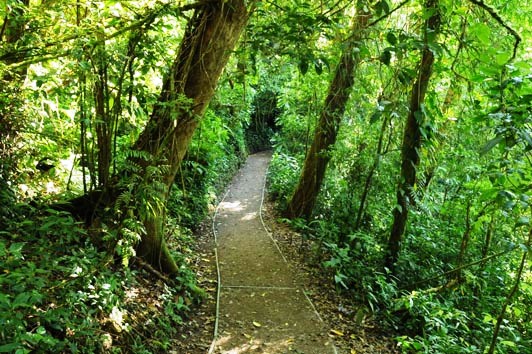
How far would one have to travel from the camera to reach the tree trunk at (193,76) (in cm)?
443

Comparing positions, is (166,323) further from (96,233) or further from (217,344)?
(96,233)

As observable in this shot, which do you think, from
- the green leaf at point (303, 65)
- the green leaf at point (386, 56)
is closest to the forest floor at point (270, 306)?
the green leaf at point (303, 65)

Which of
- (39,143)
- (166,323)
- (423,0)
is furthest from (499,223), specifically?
(39,143)

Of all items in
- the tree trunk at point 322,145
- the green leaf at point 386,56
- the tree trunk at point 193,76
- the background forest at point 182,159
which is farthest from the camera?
the tree trunk at point 322,145

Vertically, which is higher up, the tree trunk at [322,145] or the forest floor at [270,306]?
the tree trunk at [322,145]

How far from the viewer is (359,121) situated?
24.3 ft

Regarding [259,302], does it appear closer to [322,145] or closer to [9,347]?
[9,347]

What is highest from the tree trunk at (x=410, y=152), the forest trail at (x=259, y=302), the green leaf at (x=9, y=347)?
the tree trunk at (x=410, y=152)

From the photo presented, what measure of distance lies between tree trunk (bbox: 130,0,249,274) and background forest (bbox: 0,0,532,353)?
0.02 metres

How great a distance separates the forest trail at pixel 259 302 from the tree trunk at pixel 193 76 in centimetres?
175

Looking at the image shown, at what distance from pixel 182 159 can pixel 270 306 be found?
7.75 feet

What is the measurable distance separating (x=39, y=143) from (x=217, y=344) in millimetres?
3058

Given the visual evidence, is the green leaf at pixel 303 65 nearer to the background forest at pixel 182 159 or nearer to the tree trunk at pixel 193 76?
the background forest at pixel 182 159

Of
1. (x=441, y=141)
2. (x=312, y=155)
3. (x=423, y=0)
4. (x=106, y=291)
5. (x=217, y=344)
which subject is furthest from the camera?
(x=312, y=155)
